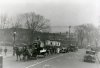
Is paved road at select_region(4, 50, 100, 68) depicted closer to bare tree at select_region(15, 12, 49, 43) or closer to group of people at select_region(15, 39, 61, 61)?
group of people at select_region(15, 39, 61, 61)

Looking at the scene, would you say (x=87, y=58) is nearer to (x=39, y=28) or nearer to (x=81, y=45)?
(x=39, y=28)

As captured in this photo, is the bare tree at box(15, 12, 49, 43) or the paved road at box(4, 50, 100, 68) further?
the bare tree at box(15, 12, 49, 43)

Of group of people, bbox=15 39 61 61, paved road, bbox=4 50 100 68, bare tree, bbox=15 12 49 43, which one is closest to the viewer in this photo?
paved road, bbox=4 50 100 68

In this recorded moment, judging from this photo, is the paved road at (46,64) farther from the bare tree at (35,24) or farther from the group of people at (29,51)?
the bare tree at (35,24)

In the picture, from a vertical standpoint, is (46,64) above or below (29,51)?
below

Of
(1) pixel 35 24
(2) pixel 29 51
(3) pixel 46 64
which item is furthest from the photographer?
(1) pixel 35 24

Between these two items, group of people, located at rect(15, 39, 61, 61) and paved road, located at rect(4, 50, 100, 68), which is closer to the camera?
paved road, located at rect(4, 50, 100, 68)

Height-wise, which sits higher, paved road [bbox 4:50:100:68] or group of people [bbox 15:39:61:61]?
group of people [bbox 15:39:61:61]

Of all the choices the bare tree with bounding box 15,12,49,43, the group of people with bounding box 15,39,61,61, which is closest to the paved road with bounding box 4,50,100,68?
the group of people with bounding box 15,39,61,61

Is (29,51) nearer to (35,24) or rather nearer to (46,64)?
(46,64)

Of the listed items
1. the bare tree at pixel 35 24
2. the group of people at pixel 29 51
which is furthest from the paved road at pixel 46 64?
the bare tree at pixel 35 24

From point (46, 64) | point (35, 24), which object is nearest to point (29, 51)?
point (46, 64)

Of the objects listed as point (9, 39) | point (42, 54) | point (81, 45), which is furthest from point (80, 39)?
point (42, 54)

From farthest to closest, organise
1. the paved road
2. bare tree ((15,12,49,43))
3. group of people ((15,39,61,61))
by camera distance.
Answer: bare tree ((15,12,49,43)) → group of people ((15,39,61,61)) → the paved road
